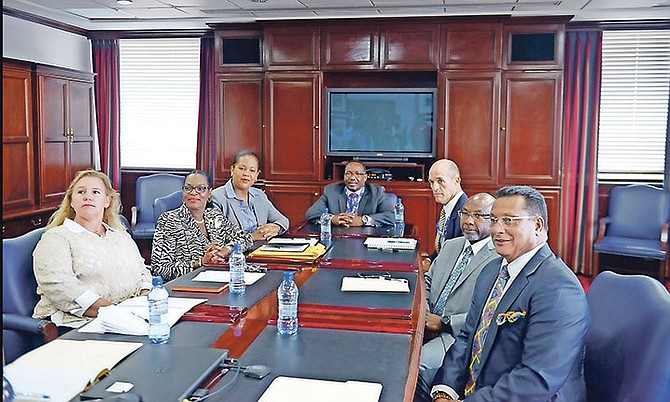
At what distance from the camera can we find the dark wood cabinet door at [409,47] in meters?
5.79

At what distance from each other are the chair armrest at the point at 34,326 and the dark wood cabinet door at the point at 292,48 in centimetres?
400

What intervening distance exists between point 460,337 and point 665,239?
3755mm

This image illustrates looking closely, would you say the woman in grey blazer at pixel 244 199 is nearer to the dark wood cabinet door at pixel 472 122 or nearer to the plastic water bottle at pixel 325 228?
the plastic water bottle at pixel 325 228

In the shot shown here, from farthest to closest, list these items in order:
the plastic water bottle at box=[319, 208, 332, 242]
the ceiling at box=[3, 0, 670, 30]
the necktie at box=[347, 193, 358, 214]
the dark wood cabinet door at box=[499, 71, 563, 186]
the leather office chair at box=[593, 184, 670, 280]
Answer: the dark wood cabinet door at box=[499, 71, 563, 186]
the leather office chair at box=[593, 184, 670, 280]
the ceiling at box=[3, 0, 670, 30]
the necktie at box=[347, 193, 358, 214]
the plastic water bottle at box=[319, 208, 332, 242]

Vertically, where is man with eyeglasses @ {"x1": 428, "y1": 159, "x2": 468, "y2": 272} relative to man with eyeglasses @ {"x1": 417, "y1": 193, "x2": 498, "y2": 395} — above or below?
above

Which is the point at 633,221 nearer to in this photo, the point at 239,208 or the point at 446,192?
the point at 446,192

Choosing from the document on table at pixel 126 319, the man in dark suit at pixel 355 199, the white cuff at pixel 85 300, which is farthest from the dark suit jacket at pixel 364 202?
the document on table at pixel 126 319

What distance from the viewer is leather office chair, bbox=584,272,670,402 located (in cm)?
167

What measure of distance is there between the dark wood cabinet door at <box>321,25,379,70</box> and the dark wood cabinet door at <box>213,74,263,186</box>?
2.60ft

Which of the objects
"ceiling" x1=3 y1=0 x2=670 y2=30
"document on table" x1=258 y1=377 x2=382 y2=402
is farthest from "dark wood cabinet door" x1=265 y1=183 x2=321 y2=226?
"document on table" x1=258 y1=377 x2=382 y2=402

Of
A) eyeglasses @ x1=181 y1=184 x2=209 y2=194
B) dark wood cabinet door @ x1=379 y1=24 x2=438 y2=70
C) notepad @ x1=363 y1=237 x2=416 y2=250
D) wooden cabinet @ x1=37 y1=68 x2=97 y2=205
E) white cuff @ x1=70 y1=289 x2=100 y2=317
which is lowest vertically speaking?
white cuff @ x1=70 y1=289 x2=100 y2=317

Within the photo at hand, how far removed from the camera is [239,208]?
4.06 meters

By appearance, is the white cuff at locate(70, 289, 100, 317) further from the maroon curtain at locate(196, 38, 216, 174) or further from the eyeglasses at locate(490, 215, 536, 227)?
the maroon curtain at locate(196, 38, 216, 174)

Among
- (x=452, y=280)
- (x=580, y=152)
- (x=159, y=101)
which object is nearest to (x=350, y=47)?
(x=159, y=101)
